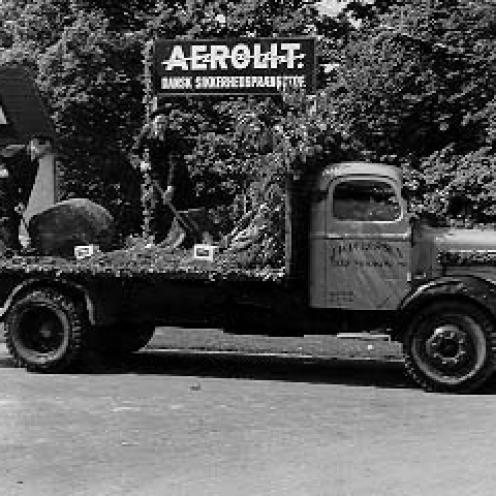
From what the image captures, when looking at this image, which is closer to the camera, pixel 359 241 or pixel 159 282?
pixel 359 241

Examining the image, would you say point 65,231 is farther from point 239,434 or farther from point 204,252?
point 239,434

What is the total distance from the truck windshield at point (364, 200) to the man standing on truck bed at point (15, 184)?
12.9 feet

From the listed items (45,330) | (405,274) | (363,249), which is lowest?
(45,330)

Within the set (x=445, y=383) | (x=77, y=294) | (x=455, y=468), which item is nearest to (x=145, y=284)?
(x=77, y=294)

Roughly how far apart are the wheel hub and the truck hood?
0.83 m

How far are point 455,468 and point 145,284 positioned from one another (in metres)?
5.16

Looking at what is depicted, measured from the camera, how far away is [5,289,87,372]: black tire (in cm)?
1189

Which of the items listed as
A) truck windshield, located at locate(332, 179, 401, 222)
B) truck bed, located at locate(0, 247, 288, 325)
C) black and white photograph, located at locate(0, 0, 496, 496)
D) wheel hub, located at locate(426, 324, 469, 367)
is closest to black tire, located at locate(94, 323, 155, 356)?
black and white photograph, located at locate(0, 0, 496, 496)

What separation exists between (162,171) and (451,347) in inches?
174

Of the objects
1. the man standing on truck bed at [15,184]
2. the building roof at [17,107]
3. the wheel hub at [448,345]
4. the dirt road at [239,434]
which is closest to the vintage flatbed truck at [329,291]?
the wheel hub at [448,345]

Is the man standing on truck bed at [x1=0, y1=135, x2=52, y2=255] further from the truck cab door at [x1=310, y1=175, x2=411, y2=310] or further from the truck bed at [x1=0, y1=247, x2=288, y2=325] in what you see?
the truck cab door at [x1=310, y1=175, x2=411, y2=310]

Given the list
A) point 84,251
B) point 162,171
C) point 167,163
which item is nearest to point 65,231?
point 84,251

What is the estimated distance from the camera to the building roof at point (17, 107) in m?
27.8

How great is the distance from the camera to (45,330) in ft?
39.7
